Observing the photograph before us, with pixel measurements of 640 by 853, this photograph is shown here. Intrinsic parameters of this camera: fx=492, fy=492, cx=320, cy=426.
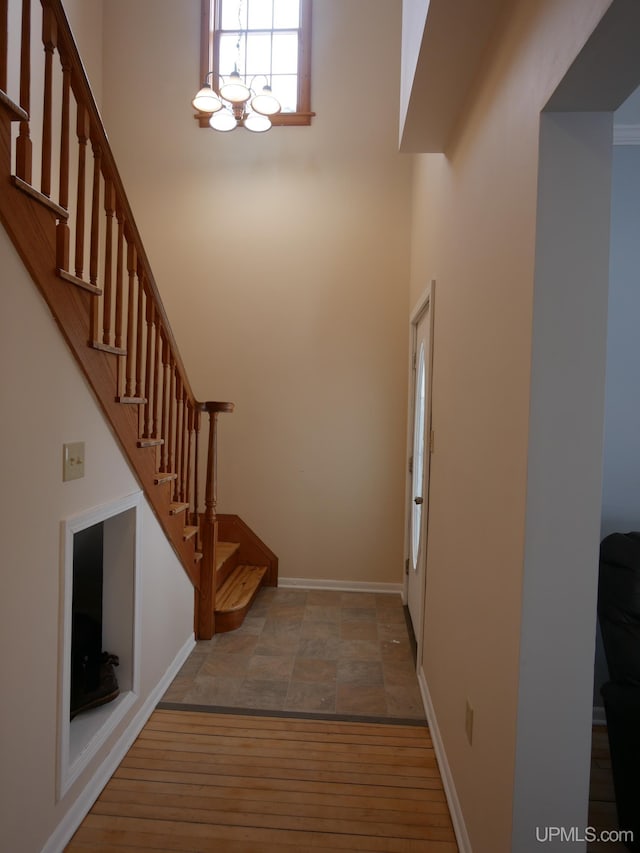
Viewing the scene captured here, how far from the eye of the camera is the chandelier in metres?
3.05

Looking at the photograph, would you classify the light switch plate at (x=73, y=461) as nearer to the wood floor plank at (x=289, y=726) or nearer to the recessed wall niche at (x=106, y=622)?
the recessed wall niche at (x=106, y=622)

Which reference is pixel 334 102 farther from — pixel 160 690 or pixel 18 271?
pixel 160 690

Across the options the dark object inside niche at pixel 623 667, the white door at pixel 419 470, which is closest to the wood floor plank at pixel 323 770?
the dark object inside niche at pixel 623 667

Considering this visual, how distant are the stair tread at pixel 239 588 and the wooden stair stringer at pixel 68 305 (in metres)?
1.15

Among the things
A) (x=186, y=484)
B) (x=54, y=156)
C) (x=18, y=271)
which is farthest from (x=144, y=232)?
(x=18, y=271)

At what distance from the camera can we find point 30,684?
4.77 feet

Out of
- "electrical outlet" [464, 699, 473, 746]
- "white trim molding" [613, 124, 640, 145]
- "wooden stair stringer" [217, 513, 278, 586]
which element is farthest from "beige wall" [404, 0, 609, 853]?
"wooden stair stringer" [217, 513, 278, 586]

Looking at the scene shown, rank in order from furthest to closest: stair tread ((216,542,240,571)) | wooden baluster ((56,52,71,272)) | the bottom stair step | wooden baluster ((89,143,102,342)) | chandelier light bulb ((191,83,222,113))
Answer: stair tread ((216,542,240,571))
the bottom stair step
chandelier light bulb ((191,83,222,113))
wooden baluster ((89,143,102,342))
wooden baluster ((56,52,71,272))

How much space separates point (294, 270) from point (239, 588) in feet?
8.33

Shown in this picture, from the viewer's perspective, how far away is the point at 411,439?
3807 millimetres

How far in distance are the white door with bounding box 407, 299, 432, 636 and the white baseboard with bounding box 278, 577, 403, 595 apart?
14.4 inches

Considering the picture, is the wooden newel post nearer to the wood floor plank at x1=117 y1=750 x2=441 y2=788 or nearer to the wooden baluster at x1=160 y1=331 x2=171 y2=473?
the wooden baluster at x1=160 y1=331 x2=171 y2=473

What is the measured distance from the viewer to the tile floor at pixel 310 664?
250cm

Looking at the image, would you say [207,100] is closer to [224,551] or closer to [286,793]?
[224,551]
